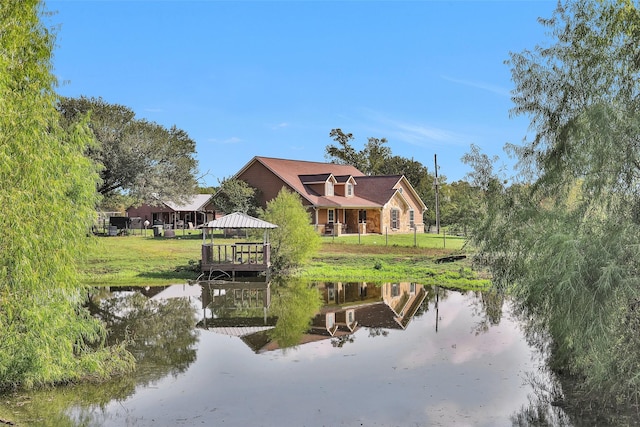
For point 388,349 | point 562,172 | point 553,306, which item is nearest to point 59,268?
point 388,349

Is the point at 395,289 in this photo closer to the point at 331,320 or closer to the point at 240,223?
the point at 331,320

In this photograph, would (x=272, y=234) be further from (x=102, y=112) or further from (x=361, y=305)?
(x=102, y=112)

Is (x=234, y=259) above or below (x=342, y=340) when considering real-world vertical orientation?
above

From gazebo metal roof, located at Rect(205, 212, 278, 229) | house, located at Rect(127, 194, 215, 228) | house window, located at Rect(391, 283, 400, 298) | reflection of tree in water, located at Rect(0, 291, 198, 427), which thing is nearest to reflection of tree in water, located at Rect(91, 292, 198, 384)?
reflection of tree in water, located at Rect(0, 291, 198, 427)

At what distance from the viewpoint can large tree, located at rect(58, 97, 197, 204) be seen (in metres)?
45.9

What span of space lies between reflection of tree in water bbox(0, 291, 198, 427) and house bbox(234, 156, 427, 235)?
24256mm

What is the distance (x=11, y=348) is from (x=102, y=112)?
136ft

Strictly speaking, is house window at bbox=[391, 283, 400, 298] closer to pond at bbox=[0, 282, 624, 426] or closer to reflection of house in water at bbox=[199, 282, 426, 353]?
reflection of house in water at bbox=[199, 282, 426, 353]

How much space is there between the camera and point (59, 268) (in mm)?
9492

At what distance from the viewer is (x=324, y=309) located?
17.7m

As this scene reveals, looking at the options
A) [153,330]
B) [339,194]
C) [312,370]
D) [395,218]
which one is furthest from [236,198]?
[312,370]

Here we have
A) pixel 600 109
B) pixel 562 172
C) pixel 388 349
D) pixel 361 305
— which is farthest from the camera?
pixel 361 305

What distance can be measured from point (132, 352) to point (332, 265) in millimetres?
16781

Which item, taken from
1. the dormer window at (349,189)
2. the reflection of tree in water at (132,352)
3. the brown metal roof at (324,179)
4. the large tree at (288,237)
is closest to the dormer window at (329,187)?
the brown metal roof at (324,179)
